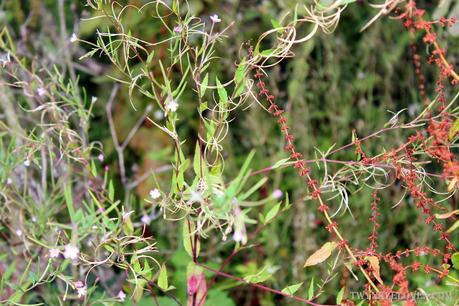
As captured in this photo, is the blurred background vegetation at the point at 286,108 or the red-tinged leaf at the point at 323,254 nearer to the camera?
the red-tinged leaf at the point at 323,254

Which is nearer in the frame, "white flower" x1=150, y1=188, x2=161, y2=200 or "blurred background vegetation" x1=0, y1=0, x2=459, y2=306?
"white flower" x1=150, y1=188, x2=161, y2=200

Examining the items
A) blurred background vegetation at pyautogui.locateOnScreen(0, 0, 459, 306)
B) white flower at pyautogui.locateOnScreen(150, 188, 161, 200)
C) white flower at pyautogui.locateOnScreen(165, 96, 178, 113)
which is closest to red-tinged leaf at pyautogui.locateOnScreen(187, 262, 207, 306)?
white flower at pyautogui.locateOnScreen(150, 188, 161, 200)

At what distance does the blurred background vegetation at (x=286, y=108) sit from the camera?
2.25 metres

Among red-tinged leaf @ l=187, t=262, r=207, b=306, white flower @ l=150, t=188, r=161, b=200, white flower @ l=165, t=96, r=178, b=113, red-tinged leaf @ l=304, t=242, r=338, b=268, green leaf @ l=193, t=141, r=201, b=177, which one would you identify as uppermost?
white flower @ l=165, t=96, r=178, b=113

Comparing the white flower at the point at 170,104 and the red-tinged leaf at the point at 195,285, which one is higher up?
the white flower at the point at 170,104

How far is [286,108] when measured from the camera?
7.87 feet

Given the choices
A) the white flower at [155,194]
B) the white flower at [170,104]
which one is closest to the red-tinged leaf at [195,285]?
the white flower at [155,194]

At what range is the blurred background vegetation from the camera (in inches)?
88.4

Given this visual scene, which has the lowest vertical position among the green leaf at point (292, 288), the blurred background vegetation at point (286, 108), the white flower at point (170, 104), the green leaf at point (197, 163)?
the blurred background vegetation at point (286, 108)

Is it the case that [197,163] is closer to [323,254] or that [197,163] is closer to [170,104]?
[170,104]

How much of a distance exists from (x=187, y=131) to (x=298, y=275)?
773 mm

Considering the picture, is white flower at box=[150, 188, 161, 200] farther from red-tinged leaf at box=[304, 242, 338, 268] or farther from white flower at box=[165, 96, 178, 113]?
red-tinged leaf at box=[304, 242, 338, 268]

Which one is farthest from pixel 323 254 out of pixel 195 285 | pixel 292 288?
pixel 195 285

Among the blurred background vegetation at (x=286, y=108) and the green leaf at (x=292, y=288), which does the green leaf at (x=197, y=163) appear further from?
the blurred background vegetation at (x=286, y=108)
